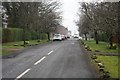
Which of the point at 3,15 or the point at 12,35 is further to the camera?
the point at 3,15

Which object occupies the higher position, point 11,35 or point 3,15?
point 3,15

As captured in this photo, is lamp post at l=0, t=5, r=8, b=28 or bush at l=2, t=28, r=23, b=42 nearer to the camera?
bush at l=2, t=28, r=23, b=42

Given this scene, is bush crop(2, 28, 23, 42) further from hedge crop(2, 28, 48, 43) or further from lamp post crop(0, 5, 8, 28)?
lamp post crop(0, 5, 8, 28)

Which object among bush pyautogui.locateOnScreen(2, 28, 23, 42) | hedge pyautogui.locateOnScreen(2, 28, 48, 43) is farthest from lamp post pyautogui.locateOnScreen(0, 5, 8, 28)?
bush pyautogui.locateOnScreen(2, 28, 23, 42)

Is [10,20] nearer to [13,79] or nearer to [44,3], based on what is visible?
[44,3]

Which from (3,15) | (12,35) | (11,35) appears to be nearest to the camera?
(11,35)

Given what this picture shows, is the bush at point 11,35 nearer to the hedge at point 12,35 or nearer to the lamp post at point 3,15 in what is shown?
the hedge at point 12,35

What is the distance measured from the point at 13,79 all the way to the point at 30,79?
0.69 metres

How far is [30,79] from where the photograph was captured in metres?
11.7

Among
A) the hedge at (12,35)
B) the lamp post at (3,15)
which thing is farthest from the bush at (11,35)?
the lamp post at (3,15)

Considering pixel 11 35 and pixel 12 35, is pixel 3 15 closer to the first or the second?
pixel 12 35

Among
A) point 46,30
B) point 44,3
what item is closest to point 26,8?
point 44,3

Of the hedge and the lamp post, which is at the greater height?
the lamp post

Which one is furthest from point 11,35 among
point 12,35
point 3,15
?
point 3,15
